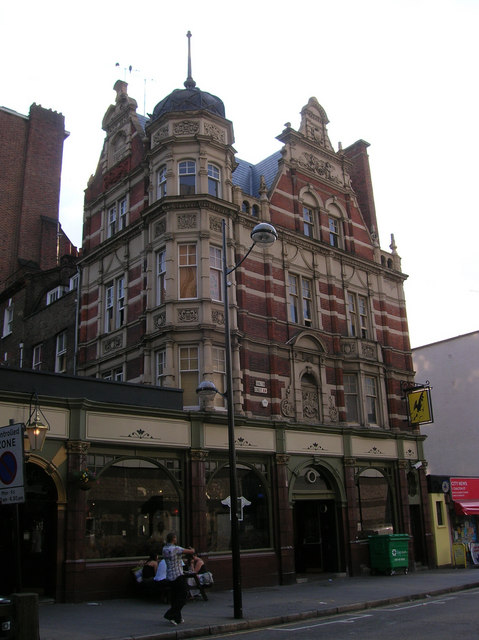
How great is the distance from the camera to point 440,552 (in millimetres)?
29125

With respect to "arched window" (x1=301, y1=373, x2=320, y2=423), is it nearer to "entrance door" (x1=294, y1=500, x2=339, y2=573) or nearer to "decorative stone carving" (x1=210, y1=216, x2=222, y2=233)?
"entrance door" (x1=294, y1=500, x2=339, y2=573)

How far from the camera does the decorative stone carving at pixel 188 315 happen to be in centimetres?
2395

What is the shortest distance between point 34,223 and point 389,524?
28.1m

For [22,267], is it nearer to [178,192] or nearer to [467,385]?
[178,192]

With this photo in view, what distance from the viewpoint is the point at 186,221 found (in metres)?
25.2

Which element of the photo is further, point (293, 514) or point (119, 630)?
point (293, 514)

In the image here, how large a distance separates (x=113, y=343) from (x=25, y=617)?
16.9m

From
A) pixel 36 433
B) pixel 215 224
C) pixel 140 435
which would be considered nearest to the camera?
pixel 36 433

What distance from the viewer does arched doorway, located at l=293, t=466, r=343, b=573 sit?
25.5 m

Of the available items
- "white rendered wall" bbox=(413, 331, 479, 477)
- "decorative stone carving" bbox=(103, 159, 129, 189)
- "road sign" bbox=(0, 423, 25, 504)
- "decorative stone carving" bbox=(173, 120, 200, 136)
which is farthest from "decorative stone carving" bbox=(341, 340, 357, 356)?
"road sign" bbox=(0, 423, 25, 504)

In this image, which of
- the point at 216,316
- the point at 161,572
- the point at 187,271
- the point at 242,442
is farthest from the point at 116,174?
the point at 161,572

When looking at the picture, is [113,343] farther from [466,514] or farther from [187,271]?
[466,514]

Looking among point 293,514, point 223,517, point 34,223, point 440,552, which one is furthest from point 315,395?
point 34,223

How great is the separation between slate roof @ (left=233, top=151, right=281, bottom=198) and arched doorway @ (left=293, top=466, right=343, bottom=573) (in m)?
12.8
